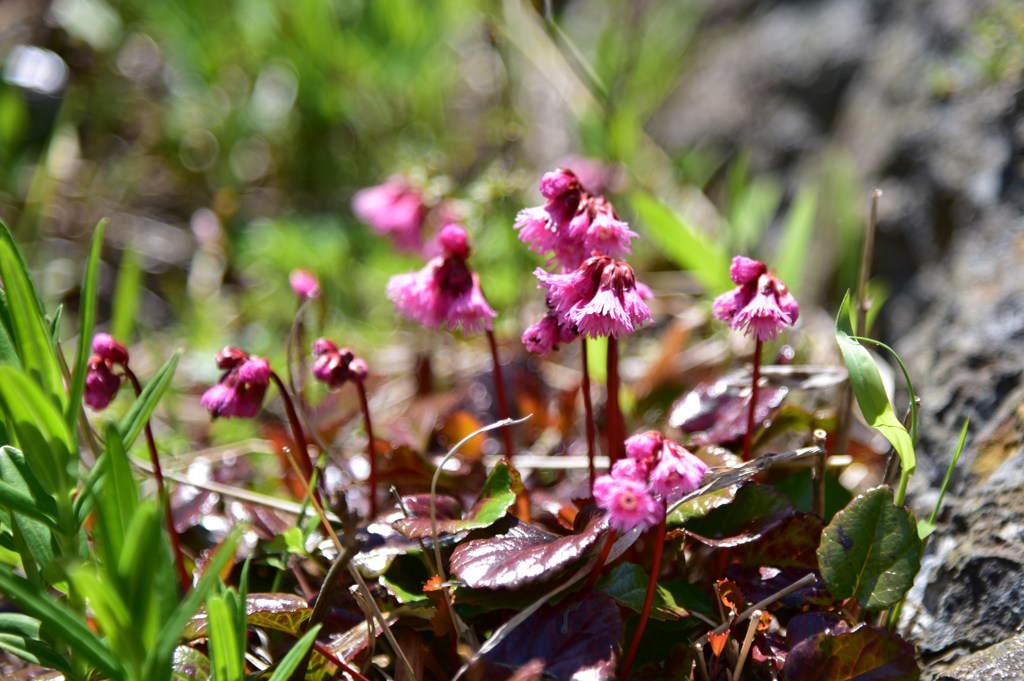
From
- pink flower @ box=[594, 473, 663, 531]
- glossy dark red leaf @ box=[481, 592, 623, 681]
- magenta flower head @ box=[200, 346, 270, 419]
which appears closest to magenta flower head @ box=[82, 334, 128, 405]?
magenta flower head @ box=[200, 346, 270, 419]

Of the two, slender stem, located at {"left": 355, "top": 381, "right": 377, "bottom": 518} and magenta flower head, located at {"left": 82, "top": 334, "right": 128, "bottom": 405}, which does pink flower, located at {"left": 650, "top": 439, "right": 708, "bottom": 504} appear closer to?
slender stem, located at {"left": 355, "top": 381, "right": 377, "bottom": 518}

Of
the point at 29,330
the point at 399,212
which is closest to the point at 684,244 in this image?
the point at 399,212

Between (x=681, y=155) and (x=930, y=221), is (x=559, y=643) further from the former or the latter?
(x=681, y=155)

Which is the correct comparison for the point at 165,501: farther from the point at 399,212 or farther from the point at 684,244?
the point at 684,244

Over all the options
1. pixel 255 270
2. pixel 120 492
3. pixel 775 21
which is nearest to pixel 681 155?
pixel 775 21

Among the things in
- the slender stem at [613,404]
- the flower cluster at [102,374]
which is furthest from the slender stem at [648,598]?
the flower cluster at [102,374]

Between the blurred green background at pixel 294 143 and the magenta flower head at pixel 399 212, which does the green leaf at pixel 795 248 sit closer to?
Answer: the blurred green background at pixel 294 143
